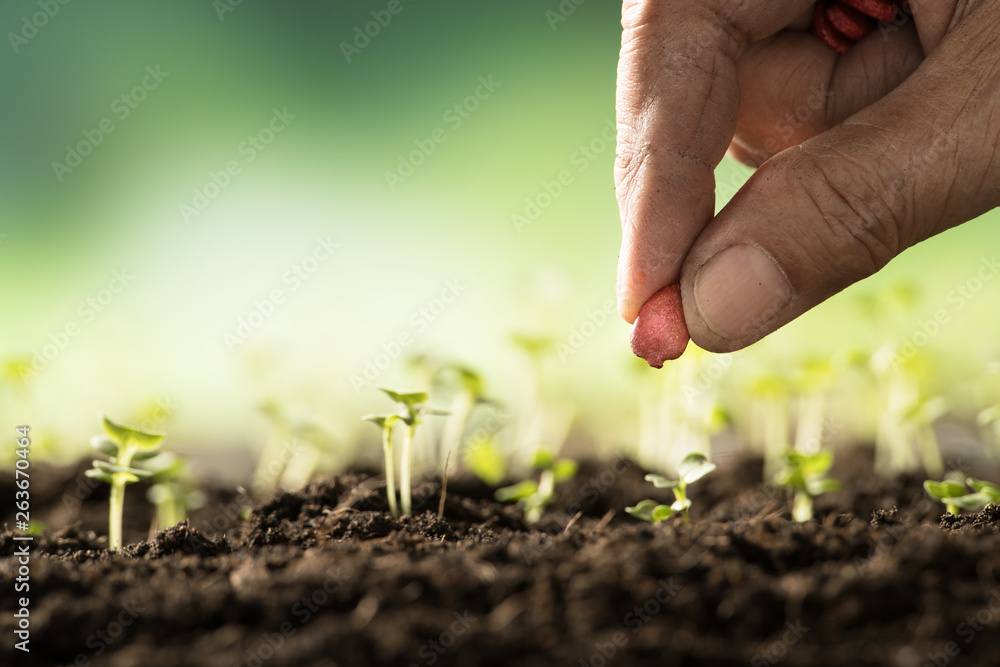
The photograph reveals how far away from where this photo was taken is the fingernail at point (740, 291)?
1061 mm

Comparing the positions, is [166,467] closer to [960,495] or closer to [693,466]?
[693,466]

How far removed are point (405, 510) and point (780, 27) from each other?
1078 mm

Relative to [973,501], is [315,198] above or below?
above

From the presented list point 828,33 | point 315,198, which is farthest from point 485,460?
point 315,198

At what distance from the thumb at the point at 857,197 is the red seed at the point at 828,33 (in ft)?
1.09

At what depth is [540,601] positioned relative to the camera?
708 millimetres

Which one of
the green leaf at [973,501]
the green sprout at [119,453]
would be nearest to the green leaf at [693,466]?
the green leaf at [973,501]

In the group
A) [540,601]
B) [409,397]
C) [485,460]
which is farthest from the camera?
[485,460]

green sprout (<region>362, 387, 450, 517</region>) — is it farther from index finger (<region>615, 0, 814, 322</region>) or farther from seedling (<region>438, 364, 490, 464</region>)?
index finger (<region>615, 0, 814, 322</region>)

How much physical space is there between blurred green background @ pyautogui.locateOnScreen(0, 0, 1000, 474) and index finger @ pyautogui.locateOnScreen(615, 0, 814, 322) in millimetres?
1482

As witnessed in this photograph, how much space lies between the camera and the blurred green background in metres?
2.73

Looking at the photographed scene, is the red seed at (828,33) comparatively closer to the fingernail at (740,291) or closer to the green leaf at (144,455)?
the fingernail at (740,291)

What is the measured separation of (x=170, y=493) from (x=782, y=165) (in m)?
1.27

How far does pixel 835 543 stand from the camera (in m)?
0.87
